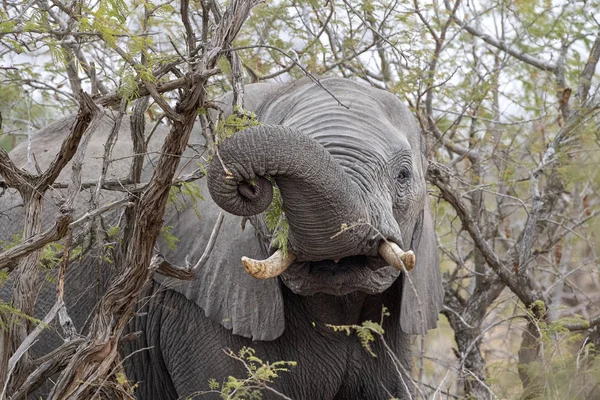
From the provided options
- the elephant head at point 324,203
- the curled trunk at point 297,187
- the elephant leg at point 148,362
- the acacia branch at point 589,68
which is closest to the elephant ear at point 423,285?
the elephant head at point 324,203

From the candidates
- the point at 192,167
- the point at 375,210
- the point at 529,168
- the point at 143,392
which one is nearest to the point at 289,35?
the point at 529,168

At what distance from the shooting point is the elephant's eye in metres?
3.83

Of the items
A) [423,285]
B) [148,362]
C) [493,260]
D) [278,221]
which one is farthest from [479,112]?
[278,221]

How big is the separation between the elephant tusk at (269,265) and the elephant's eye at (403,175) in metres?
0.58

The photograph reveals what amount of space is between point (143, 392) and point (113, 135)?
179cm

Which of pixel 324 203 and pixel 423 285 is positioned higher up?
pixel 324 203

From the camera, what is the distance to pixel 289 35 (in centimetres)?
604

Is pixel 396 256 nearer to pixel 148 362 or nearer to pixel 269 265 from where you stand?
pixel 269 265

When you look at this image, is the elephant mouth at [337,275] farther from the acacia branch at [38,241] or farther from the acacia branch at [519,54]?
the acacia branch at [519,54]

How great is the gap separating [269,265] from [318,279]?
0.32 metres

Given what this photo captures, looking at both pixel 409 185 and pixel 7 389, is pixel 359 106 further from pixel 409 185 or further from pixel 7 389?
pixel 7 389

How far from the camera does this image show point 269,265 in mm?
3363

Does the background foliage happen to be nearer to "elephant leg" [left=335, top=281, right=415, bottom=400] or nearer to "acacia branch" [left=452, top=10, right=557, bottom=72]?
"acacia branch" [left=452, top=10, right=557, bottom=72]

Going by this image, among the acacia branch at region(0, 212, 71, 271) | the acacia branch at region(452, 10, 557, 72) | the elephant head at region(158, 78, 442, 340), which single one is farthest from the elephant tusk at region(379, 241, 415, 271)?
the acacia branch at region(452, 10, 557, 72)
